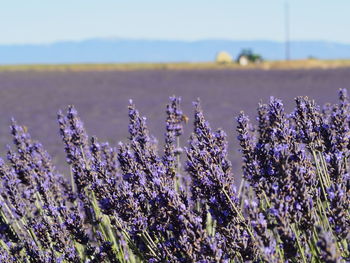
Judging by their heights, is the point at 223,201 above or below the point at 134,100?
above

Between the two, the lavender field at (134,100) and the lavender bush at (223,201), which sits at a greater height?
the lavender bush at (223,201)

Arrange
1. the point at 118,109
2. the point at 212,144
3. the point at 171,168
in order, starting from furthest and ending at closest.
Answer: the point at 118,109 → the point at 171,168 → the point at 212,144

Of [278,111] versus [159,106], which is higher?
[278,111]

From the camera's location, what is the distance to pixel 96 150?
2879 mm

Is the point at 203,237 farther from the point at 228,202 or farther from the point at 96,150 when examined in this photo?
the point at 96,150

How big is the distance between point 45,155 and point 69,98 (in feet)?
60.6

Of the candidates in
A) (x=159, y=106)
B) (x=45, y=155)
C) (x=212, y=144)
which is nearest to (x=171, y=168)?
(x=212, y=144)

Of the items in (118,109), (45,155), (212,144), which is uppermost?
(212,144)

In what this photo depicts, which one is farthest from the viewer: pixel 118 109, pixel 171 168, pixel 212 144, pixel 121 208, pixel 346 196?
pixel 118 109

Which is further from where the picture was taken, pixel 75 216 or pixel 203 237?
pixel 75 216

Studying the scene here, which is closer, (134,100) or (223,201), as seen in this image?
(223,201)

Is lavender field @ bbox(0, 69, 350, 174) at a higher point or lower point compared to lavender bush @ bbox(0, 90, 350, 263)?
lower

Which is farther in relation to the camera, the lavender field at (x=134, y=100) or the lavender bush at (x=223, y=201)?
the lavender field at (x=134, y=100)

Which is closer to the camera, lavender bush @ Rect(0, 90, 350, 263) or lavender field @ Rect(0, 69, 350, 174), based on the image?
lavender bush @ Rect(0, 90, 350, 263)
